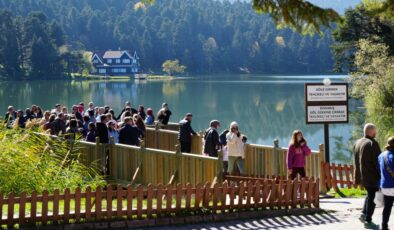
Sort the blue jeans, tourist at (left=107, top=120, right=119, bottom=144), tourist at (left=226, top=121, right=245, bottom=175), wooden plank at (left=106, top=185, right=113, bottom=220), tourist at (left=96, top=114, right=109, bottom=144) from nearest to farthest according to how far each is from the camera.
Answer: wooden plank at (left=106, top=185, right=113, bottom=220) → tourist at (left=226, top=121, right=245, bottom=175) → the blue jeans → tourist at (left=96, top=114, right=109, bottom=144) → tourist at (left=107, top=120, right=119, bottom=144)

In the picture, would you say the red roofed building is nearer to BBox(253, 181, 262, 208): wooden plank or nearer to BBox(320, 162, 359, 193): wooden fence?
BBox(320, 162, 359, 193): wooden fence

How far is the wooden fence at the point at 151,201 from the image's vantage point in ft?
29.8

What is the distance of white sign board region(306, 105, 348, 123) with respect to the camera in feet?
46.9

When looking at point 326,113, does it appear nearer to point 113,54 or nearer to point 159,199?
point 159,199

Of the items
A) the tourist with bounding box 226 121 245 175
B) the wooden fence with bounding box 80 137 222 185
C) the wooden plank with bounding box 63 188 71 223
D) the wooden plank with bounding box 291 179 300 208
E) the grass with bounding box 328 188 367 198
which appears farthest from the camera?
the tourist with bounding box 226 121 245 175

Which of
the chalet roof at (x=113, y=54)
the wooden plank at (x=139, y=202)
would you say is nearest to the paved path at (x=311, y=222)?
the wooden plank at (x=139, y=202)

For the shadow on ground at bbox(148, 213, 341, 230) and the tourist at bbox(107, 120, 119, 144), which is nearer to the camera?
the shadow on ground at bbox(148, 213, 341, 230)

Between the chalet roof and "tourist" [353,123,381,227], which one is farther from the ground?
the chalet roof

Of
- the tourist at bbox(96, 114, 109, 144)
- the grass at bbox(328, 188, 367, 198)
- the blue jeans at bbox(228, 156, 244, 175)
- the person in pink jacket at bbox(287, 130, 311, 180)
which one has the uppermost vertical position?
the tourist at bbox(96, 114, 109, 144)

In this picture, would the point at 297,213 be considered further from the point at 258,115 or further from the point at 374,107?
the point at 258,115

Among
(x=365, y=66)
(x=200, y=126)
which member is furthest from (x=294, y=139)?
(x=365, y=66)

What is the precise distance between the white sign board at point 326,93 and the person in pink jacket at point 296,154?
2.30 m

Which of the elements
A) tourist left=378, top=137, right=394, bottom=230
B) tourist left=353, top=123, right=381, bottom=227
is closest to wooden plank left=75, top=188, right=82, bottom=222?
tourist left=353, top=123, right=381, bottom=227

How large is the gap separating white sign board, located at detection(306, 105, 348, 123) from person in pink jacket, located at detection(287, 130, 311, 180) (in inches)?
85.8
